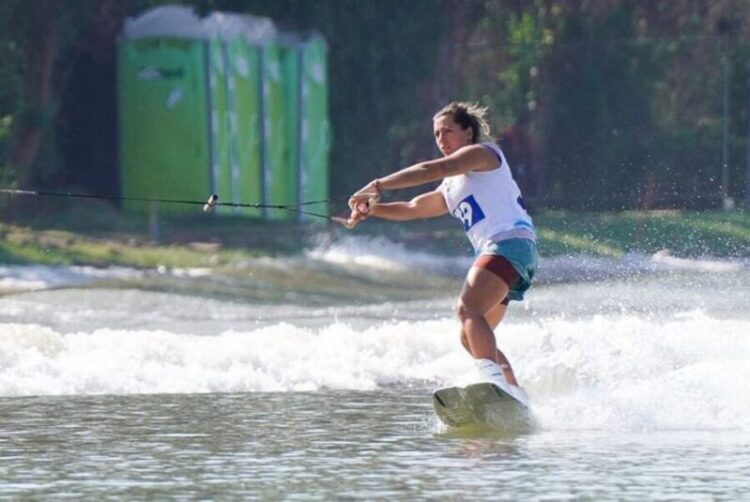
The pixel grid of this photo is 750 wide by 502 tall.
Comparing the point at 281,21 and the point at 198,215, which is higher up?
the point at 281,21

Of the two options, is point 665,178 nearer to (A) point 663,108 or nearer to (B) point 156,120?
(A) point 663,108

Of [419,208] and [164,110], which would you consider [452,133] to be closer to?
[419,208]

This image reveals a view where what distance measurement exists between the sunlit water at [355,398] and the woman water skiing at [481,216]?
464mm

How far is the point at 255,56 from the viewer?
86.7ft

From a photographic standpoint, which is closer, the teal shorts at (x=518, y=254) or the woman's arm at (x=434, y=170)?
the woman's arm at (x=434, y=170)

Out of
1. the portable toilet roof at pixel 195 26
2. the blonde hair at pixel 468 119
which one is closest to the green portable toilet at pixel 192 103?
the portable toilet roof at pixel 195 26

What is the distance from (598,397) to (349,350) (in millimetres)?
3493

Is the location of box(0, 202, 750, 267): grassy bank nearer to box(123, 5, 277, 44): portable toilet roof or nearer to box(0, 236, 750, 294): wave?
box(0, 236, 750, 294): wave

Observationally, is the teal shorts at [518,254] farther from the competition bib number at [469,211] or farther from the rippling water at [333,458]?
the rippling water at [333,458]

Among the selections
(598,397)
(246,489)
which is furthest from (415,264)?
(246,489)

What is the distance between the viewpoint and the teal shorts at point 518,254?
1059 centimetres

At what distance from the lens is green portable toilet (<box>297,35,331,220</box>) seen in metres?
26.8

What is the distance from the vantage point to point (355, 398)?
12.4 meters

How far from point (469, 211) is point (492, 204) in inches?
5.6
